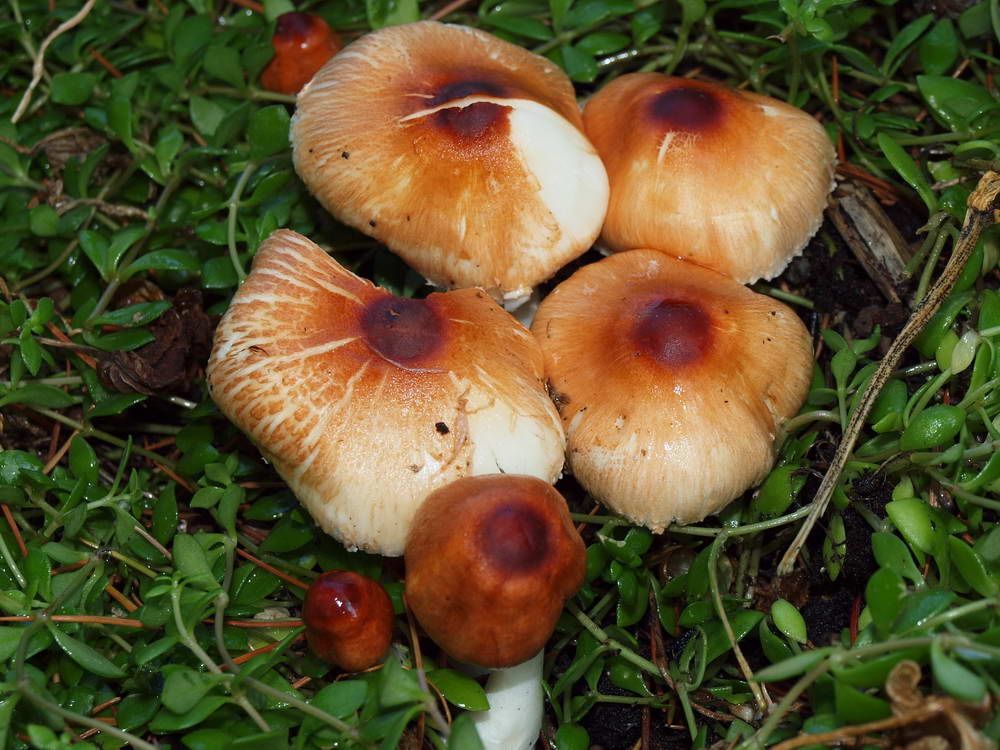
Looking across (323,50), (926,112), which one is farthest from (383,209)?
(926,112)

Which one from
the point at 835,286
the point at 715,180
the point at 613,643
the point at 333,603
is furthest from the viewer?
the point at 835,286

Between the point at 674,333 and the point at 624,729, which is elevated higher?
the point at 674,333

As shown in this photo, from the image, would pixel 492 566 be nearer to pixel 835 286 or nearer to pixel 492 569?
pixel 492 569

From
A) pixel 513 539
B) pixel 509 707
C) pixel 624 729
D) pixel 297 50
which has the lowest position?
pixel 624 729

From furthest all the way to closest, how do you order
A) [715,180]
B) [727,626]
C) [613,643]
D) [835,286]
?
[835,286], [715,180], [613,643], [727,626]

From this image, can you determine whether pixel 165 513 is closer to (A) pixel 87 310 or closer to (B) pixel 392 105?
(A) pixel 87 310

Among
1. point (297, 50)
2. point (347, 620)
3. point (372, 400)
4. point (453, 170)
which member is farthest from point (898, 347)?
point (297, 50)

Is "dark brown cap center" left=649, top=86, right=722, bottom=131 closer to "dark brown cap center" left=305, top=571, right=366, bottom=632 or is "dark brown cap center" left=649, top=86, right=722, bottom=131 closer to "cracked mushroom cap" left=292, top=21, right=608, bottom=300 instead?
"cracked mushroom cap" left=292, top=21, right=608, bottom=300

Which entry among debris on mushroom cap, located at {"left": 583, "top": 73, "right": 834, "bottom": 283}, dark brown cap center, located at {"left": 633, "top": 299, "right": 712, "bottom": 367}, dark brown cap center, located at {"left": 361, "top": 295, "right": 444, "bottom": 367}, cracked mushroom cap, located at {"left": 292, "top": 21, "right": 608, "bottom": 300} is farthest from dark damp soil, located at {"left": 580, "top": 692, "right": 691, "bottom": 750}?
debris on mushroom cap, located at {"left": 583, "top": 73, "right": 834, "bottom": 283}
